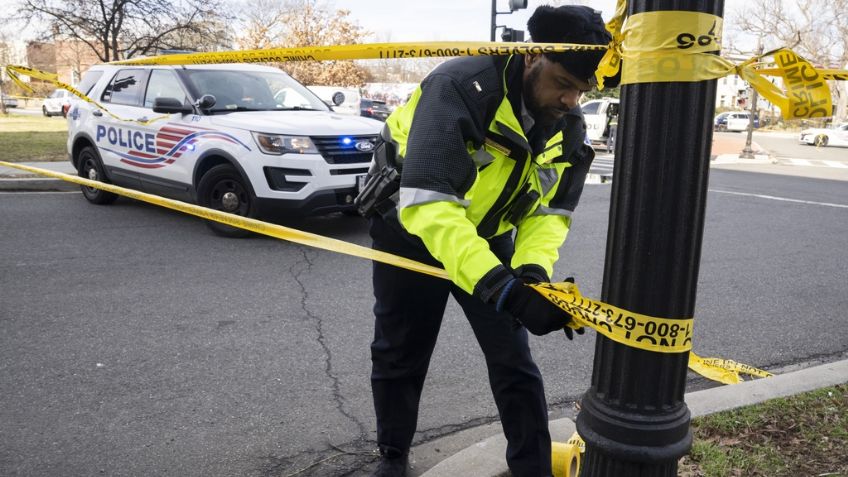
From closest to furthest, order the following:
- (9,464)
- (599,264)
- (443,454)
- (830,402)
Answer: (9,464) → (443,454) → (830,402) → (599,264)

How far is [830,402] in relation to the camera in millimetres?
3201

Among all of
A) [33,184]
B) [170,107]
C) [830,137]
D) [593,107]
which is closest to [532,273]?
[170,107]

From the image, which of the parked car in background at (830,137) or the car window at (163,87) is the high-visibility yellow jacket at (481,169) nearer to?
the car window at (163,87)

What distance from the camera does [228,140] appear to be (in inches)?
261

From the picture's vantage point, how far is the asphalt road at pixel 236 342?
301 cm

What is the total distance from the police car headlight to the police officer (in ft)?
13.6

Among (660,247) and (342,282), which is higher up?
(660,247)

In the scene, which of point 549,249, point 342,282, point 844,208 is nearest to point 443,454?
point 549,249

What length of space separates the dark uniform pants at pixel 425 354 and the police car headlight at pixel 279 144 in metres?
4.13

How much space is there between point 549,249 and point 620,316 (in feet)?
2.75

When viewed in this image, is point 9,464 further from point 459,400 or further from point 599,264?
point 599,264

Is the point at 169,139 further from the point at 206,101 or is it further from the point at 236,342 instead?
the point at 236,342

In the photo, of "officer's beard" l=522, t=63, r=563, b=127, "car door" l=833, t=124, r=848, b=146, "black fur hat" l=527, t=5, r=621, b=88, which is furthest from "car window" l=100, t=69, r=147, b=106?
"car door" l=833, t=124, r=848, b=146

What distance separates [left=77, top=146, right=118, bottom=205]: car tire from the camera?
8.27 m
